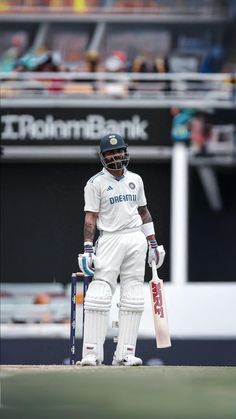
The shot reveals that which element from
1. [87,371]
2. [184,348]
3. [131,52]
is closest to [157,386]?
[87,371]

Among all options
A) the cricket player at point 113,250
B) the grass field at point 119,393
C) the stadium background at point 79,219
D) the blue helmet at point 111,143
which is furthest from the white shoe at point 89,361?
the stadium background at point 79,219

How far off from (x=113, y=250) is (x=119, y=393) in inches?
78.3

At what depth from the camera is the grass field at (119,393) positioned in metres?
6.84

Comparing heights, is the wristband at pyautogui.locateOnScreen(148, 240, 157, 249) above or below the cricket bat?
above

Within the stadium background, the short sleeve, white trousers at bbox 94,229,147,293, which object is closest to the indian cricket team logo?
the short sleeve

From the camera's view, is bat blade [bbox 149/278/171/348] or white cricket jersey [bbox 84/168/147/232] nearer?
white cricket jersey [bbox 84/168/147/232]

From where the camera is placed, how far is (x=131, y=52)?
93.1 ft

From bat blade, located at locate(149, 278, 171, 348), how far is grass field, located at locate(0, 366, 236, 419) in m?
0.73

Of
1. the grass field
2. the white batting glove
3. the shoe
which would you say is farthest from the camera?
the white batting glove

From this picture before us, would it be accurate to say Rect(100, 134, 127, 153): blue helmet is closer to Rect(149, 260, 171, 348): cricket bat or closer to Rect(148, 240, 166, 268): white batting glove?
Rect(148, 240, 166, 268): white batting glove

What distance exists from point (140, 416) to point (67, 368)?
6.90 feet

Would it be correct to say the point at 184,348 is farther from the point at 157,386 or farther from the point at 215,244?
the point at 157,386

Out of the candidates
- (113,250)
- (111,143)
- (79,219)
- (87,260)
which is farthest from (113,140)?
(79,219)

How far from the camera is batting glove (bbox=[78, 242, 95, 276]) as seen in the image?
9062mm
